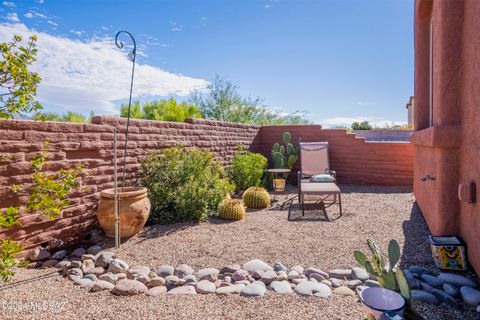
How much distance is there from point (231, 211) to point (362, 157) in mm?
4941

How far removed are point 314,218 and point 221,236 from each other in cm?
181

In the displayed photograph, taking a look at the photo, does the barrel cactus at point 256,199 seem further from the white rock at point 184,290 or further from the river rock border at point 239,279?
the white rock at point 184,290

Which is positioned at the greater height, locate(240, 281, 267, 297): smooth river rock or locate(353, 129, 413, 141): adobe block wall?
locate(353, 129, 413, 141): adobe block wall

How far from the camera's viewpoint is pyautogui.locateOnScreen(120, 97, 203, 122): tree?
770 cm

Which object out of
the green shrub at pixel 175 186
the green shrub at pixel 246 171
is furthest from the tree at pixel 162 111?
the green shrub at pixel 175 186

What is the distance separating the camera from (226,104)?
13727 mm

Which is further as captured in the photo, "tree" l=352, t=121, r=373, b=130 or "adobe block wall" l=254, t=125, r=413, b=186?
"tree" l=352, t=121, r=373, b=130

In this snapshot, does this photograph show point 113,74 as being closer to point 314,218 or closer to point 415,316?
point 314,218

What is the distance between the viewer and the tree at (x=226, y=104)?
13.7 m

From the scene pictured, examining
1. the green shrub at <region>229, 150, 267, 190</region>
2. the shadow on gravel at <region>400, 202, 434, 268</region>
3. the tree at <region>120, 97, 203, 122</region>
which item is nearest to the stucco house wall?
the shadow on gravel at <region>400, 202, 434, 268</region>

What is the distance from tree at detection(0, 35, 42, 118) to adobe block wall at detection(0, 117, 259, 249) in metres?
0.48

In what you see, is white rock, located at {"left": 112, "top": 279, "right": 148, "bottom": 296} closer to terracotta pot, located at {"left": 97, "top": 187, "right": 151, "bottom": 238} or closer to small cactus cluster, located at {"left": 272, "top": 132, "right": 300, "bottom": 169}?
terracotta pot, located at {"left": 97, "top": 187, "right": 151, "bottom": 238}

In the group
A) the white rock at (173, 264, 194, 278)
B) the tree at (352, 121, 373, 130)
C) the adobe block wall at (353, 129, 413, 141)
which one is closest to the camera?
the white rock at (173, 264, 194, 278)

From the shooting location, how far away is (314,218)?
4934 millimetres
